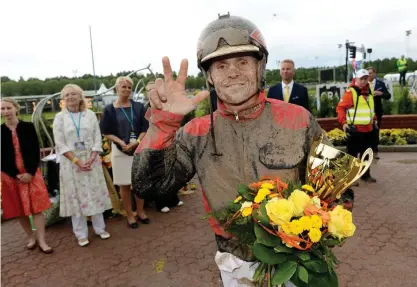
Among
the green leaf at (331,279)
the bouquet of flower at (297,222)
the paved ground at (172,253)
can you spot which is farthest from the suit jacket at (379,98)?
the green leaf at (331,279)

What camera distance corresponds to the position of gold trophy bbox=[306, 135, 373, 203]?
5.39ft

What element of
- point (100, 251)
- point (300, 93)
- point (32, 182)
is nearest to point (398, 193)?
point (300, 93)

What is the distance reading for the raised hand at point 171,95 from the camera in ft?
5.50

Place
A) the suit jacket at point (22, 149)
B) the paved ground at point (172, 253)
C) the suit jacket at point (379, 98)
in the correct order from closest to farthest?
the paved ground at point (172, 253)
the suit jacket at point (22, 149)
the suit jacket at point (379, 98)

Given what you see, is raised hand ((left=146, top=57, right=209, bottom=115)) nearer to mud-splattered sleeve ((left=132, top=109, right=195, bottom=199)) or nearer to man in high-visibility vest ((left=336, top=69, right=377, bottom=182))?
mud-splattered sleeve ((left=132, top=109, right=195, bottom=199))

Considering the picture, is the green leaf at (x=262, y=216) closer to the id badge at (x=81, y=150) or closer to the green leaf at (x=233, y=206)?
the green leaf at (x=233, y=206)

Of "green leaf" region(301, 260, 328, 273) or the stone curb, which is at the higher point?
"green leaf" region(301, 260, 328, 273)

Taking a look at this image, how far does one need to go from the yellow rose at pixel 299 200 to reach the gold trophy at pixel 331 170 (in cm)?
16

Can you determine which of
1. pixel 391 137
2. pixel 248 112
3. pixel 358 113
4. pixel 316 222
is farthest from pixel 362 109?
pixel 316 222

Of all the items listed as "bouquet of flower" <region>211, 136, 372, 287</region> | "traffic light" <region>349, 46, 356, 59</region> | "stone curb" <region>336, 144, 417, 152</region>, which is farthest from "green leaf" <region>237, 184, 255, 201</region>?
"traffic light" <region>349, 46, 356, 59</region>

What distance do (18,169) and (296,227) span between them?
4164mm

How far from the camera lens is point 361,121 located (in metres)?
6.20

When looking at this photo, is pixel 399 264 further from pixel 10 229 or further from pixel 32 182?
pixel 10 229

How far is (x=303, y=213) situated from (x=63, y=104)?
4.16 m
